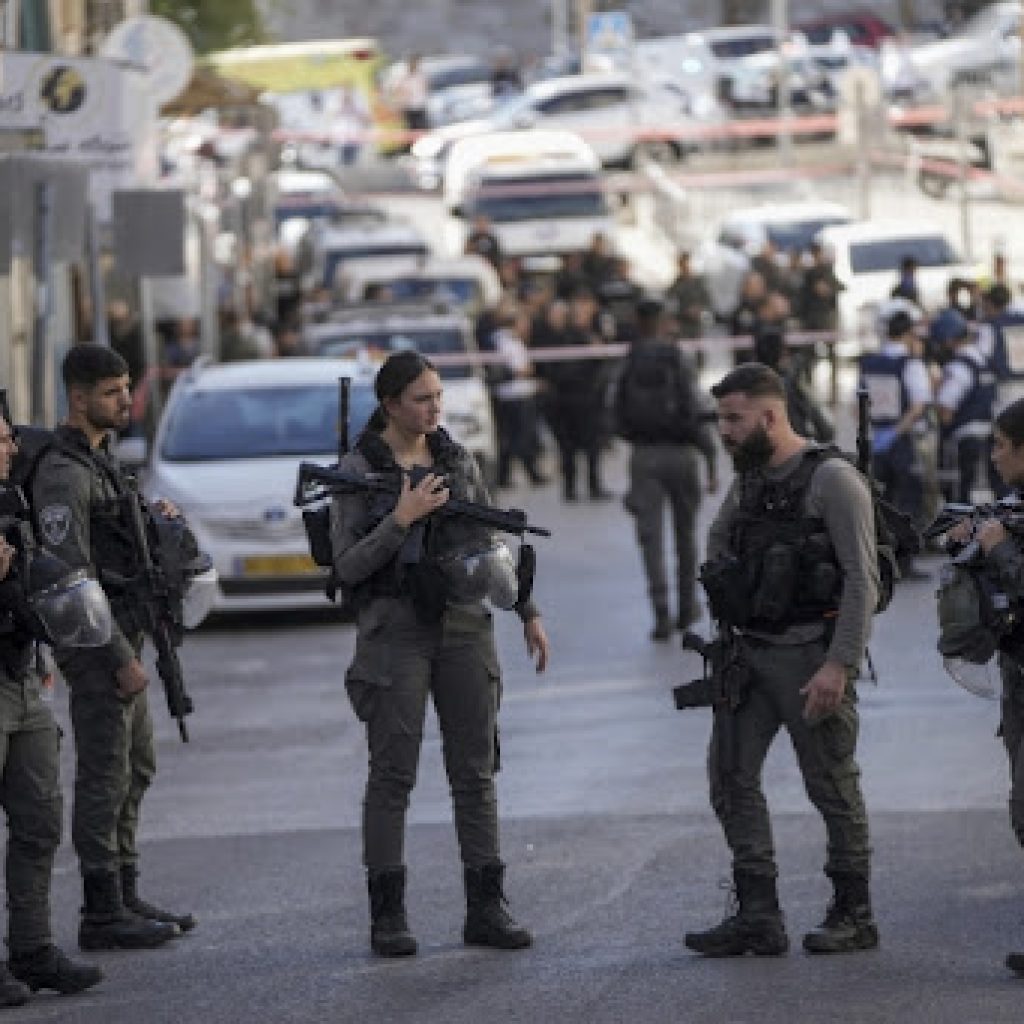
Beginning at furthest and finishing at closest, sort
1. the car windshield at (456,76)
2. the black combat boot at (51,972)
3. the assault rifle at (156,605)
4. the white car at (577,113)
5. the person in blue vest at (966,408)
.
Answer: the car windshield at (456,76)
the white car at (577,113)
the person in blue vest at (966,408)
the assault rifle at (156,605)
the black combat boot at (51,972)

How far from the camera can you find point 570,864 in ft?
43.8

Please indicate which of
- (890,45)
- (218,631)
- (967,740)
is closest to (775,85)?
(890,45)

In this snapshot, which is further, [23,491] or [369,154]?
[369,154]

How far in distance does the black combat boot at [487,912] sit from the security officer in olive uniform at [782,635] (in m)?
0.60

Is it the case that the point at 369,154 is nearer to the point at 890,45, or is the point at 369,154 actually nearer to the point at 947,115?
the point at 890,45

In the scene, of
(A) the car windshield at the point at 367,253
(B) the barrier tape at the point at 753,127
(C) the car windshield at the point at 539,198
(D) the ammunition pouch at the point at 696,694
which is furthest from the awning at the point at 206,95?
(D) the ammunition pouch at the point at 696,694

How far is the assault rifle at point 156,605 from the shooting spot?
1179 centimetres

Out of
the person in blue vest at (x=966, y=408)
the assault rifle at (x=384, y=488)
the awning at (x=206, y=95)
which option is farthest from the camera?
the awning at (x=206, y=95)

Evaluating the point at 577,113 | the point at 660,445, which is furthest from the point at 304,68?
the point at 660,445

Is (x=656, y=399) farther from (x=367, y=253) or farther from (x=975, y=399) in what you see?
(x=367, y=253)

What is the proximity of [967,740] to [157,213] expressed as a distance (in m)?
12.1

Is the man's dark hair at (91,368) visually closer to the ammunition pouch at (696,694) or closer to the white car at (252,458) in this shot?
the ammunition pouch at (696,694)

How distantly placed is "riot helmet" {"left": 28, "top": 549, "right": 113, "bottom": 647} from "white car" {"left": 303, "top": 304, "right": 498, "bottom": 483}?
1843 centimetres

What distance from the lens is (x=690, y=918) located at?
12000 mm
